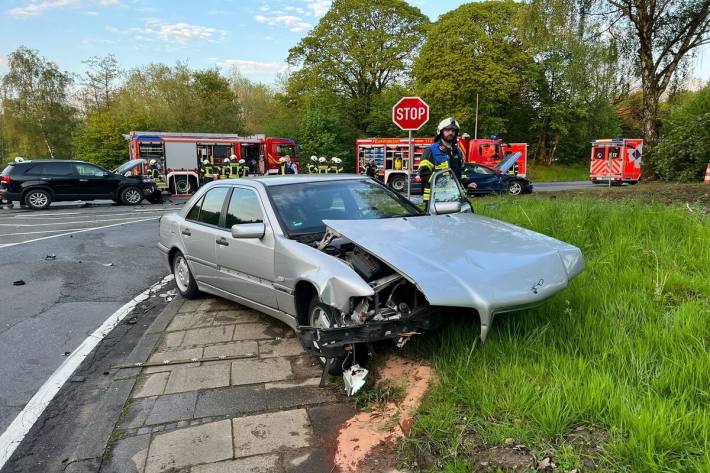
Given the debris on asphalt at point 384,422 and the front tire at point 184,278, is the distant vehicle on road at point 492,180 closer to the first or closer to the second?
the front tire at point 184,278

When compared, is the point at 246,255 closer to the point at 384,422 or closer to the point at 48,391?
the point at 48,391

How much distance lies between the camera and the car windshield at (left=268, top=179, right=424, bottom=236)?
4.34 metres

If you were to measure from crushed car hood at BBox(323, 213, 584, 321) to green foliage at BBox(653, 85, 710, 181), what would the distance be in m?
15.0

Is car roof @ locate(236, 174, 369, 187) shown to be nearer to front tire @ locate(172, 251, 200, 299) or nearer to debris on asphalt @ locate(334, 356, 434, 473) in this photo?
front tire @ locate(172, 251, 200, 299)

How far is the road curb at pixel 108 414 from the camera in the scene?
2848mm

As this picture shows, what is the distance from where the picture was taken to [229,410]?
3.32 meters

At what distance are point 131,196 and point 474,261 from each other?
18.3 m


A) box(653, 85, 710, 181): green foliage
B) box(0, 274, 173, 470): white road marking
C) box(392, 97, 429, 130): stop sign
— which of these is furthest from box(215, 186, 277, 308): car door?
box(653, 85, 710, 181): green foliage

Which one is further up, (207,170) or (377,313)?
(207,170)

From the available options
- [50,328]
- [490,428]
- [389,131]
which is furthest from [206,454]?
[389,131]

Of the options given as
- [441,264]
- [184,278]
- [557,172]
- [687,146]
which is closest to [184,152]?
[184,278]

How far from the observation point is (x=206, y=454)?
2.84 metres

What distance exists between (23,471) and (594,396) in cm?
315

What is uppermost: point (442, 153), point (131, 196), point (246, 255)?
point (442, 153)
